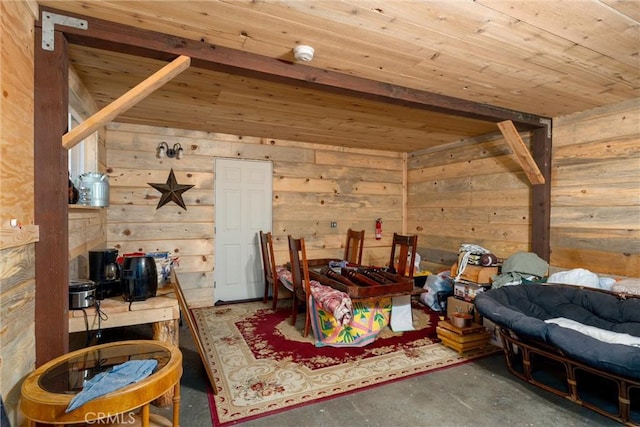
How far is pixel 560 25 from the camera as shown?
1.77 meters

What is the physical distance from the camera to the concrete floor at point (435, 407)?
74.9 inches

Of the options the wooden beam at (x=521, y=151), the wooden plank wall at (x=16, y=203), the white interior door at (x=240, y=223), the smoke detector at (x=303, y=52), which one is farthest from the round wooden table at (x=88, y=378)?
the wooden beam at (x=521, y=151)

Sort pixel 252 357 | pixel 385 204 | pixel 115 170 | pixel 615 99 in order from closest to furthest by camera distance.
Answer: pixel 252 357 → pixel 615 99 → pixel 115 170 → pixel 385 204

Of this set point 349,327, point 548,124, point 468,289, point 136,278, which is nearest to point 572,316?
point 468,289

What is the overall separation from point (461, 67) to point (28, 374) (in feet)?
10.2

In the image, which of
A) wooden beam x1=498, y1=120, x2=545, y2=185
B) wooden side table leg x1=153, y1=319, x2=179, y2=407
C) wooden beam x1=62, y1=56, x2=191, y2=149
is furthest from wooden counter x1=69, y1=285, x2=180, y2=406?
wooden beam x1=498, y1=120, x2=545, y2=185

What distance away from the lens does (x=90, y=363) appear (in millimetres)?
1544

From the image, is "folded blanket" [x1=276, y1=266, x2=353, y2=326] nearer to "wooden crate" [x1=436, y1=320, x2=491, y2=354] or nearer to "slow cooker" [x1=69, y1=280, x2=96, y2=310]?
"wooden crate" [x1=436, y1=320, x2=491, y2=354]

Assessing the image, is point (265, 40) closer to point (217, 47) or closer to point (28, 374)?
point (217, 47)

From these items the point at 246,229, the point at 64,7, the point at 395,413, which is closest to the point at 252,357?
the point at 395,413

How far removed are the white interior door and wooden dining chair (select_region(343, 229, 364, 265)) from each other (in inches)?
48.8

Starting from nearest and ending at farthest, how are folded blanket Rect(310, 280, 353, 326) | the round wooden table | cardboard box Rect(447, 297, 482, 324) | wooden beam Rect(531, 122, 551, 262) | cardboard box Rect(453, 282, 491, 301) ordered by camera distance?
the round wooden table < folded blanket Rect(310, 280, 353, 326) < cardboard box Rect(447, 297, 482, 324) < cardboard box Rect(453, 282, 491, 301) < wooden beam Rect(531, 122, 551, 262)

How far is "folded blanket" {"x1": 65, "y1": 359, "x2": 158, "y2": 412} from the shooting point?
1204 mm

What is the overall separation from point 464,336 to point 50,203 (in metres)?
3.15
